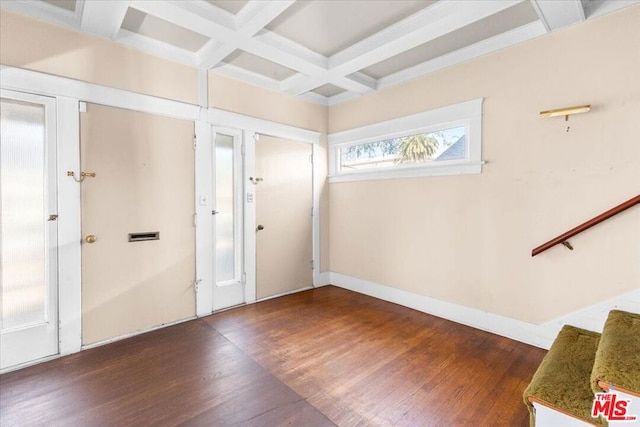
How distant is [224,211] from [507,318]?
3.15 metres

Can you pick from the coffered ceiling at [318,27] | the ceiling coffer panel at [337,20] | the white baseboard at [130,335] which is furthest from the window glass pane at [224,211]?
the ceiling coffer panel at [337,20]

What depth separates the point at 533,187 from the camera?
2.66 metres

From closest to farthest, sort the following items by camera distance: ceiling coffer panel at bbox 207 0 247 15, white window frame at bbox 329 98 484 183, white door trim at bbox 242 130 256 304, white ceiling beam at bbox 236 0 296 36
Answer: white ceiling beam at bbox 236 0 296 36
ceiling coffer panel at bbox 207 0 247 15
white window frame at bbox 329 98 484 183
white door trim at bbox 242 130 256 304

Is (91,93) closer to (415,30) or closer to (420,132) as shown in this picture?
(415,30)

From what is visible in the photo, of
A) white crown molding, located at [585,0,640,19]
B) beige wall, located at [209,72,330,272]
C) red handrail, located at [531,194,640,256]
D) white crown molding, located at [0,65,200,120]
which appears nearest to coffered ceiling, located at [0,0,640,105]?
white crown molding, located at [585,0,640,19]

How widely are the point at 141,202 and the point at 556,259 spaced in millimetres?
3798

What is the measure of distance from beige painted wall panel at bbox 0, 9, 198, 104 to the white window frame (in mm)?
2078

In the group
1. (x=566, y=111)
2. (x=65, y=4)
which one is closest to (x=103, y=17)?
(x=65, y=4)

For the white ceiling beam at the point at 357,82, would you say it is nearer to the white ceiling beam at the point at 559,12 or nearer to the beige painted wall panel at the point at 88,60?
the beige painted wall panel at the point at 88,60

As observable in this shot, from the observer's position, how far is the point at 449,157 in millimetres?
3271

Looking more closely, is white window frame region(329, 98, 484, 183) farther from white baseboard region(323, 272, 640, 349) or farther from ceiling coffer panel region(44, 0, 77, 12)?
ceiling coffer panel region(44, 0, 77, 12)

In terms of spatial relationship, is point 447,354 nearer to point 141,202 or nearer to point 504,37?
point 504,37

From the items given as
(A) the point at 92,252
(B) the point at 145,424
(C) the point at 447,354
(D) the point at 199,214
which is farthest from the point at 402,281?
(A) the point at 92,252

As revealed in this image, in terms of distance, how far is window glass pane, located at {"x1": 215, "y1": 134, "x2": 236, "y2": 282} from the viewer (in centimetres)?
351
